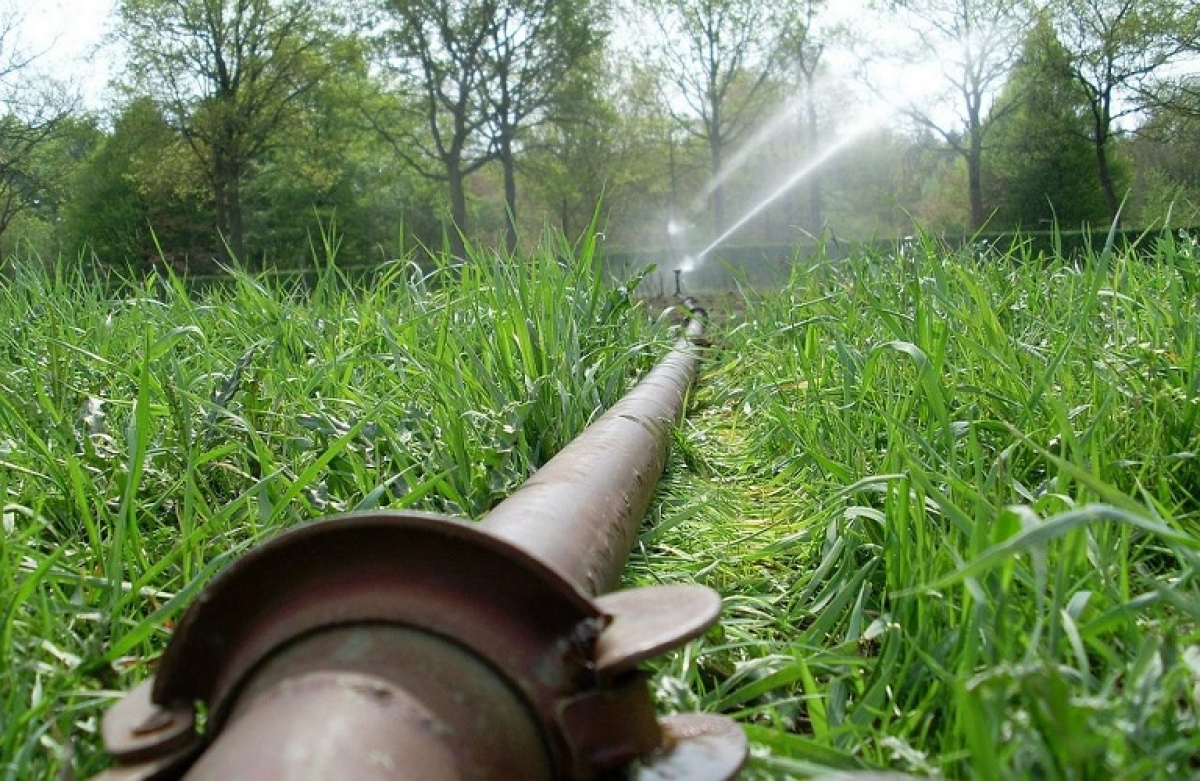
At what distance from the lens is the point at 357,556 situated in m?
0.89

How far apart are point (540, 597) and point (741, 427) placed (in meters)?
2.52

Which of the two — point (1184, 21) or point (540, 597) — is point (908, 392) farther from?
point (1184, 21)

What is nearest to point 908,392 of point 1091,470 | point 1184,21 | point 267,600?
point 1091,470

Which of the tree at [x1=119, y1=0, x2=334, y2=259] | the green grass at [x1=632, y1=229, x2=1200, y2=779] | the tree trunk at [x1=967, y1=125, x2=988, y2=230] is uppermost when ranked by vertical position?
the tree at [x1=119, y1=0, x2=334, y2=259]

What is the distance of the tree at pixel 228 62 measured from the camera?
29.1m

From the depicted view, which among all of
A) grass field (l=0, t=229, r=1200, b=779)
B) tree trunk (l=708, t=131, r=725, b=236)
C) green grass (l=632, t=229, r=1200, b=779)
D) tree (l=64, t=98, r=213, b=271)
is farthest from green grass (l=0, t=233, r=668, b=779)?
tree trunk (l=708, t=131, r=725, b=236)

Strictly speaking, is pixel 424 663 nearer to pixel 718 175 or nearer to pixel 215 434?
pixel 215 434

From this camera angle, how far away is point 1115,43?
100 feet

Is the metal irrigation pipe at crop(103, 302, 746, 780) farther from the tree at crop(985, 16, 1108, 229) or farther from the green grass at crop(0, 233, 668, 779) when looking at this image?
the tree at crop(985, 16, 1108, 229)

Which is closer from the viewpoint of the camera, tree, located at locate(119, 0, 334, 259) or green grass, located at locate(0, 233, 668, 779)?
green grass, located at locate(0, 233, 668, 779)

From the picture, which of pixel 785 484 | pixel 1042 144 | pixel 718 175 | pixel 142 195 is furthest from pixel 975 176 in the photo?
pixel 785 484

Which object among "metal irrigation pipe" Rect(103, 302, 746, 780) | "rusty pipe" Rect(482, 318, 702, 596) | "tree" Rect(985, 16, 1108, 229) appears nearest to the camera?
"metal irrigation pipe" Rect(103, 302, 746, 780)

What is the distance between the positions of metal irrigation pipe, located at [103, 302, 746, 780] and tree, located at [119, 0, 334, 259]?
30.8 meters

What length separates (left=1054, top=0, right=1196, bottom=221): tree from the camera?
30250mm
